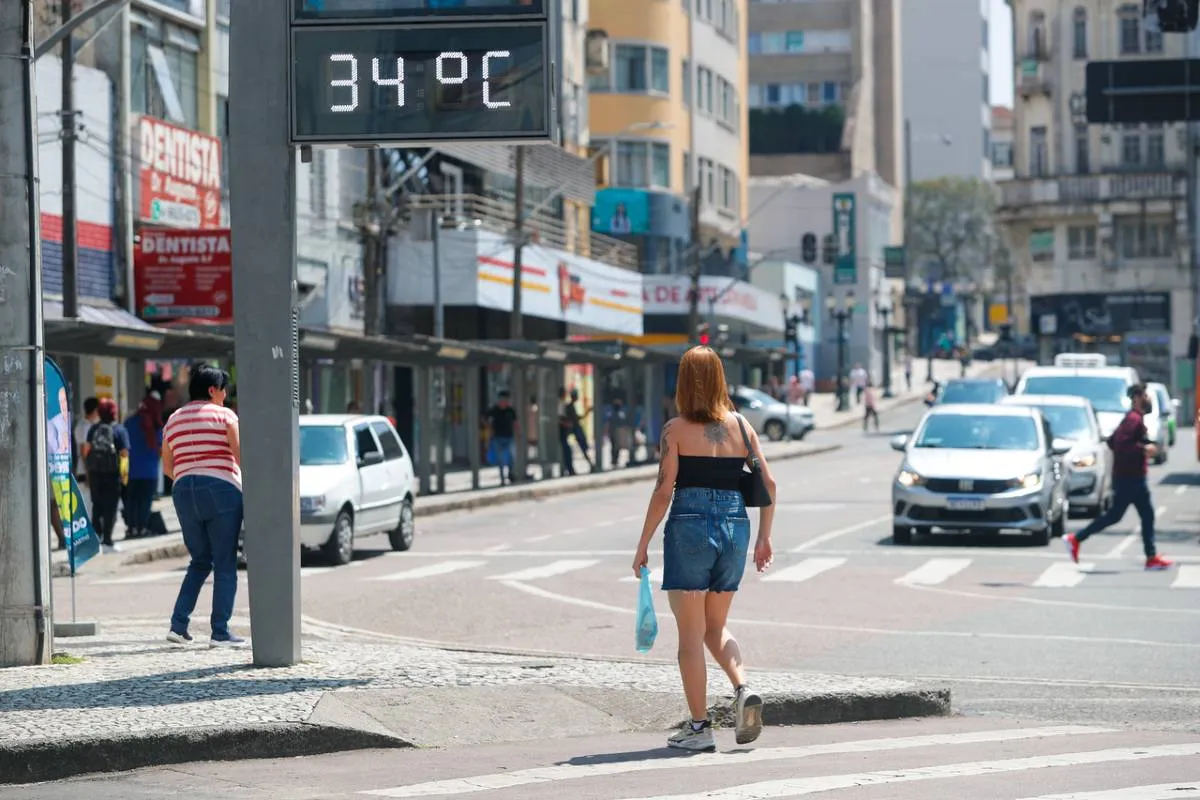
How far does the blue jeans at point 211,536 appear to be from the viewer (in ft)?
46.6

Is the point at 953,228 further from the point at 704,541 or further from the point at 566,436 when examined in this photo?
the point at 704,541

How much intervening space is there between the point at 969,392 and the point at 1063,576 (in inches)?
1248

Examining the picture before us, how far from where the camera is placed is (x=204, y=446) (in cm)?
1437

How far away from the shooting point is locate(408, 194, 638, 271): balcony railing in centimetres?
5181

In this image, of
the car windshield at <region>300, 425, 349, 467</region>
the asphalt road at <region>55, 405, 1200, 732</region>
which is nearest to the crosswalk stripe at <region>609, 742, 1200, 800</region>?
the asphalt road at <region>55, 405, 1200, 732</region>

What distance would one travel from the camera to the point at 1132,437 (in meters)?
23.1

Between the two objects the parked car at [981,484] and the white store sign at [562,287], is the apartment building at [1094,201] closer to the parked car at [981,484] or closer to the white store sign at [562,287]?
the white store sign at [562,287]

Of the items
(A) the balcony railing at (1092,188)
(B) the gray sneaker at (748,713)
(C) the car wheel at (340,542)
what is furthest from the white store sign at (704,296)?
(B) the gray sneaker at (748,713)

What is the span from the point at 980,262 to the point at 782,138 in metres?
19.3

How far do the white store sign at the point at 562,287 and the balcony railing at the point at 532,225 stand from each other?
21.5 inches

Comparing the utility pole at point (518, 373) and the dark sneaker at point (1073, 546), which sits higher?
the utility pole at point (518, 373)

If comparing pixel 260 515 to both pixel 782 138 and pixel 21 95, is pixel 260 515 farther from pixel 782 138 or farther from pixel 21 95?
pixel 782 138

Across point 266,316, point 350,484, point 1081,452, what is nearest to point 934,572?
point 350,484

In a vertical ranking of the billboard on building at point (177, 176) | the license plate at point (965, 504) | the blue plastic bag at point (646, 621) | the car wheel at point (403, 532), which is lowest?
the car wheel at point (403, 532)
